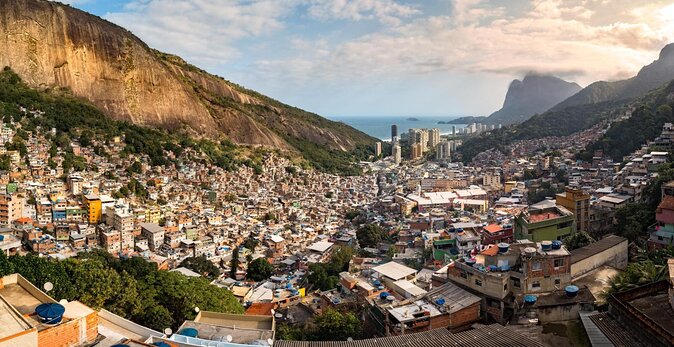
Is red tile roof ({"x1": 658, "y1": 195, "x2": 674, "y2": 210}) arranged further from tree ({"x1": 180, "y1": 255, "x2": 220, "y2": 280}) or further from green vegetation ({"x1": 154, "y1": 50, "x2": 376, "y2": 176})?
green vegetation ({"x1": 154, "y1": 50, "x2": 376, "y2": 176})

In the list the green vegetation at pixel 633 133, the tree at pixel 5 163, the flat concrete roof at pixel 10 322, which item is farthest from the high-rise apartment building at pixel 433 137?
the flat concrete roof at pixel 10 322

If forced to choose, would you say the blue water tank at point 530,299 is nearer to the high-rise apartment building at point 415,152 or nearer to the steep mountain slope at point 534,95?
the high-rise apartment building at point 415,152

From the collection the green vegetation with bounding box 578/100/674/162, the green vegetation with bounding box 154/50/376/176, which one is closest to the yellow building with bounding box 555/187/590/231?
the green vegetation with bounding box 578/100/674/162

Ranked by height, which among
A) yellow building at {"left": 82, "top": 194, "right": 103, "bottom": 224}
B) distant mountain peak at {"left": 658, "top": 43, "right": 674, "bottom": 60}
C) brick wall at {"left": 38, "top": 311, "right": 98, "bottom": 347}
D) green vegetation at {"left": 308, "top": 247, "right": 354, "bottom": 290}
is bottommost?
green vegetation at {"left": 308, "top": 247, "right": 354, "bottom": 290}

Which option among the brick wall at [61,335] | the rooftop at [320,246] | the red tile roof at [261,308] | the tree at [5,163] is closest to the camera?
the brick wall at [61,335]

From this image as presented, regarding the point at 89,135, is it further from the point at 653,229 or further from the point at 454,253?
the point at 653,229

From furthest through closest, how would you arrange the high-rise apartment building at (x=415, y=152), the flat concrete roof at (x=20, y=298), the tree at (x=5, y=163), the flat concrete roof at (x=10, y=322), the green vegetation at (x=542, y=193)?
the high-rise apartment building at (x=415, y=152), the green vegetation at (x=542, y=193), the tree at (x=5, y=163), the flat concrete roof at (x=20, y=298), the flat concrete roof at (x=10, y=322)

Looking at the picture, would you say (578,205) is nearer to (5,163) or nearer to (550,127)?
(5,163)
